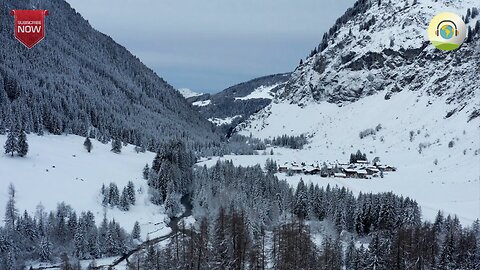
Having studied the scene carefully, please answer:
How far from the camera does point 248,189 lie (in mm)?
103750

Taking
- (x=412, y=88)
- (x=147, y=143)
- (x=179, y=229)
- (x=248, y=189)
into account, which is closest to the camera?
(x=179, y=229)

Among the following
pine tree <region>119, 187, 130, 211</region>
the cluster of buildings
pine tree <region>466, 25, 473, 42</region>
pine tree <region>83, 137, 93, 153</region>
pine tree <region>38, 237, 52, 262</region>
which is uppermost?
pine tree <region>466, 25, 473, 42</region>

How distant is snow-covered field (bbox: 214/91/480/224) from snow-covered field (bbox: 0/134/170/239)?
41.1 metres

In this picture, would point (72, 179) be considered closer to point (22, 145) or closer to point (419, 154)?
point (22, 145)

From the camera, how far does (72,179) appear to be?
99.5 metres

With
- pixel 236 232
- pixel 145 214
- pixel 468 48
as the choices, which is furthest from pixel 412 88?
pixel 236 232

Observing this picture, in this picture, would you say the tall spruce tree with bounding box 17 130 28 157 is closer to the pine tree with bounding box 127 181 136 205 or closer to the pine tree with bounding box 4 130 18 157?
the pine tree with bounding box 4 130 18 157

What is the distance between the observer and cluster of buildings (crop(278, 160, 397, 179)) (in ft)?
411

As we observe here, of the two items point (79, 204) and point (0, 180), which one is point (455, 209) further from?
point (0, 180)

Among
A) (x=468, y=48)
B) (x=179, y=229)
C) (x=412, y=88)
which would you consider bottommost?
(x=179, y=229)

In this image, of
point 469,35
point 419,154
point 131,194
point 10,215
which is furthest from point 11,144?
point 469,35

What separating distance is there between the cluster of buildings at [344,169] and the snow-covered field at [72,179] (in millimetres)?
46356

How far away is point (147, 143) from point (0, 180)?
92740 mm

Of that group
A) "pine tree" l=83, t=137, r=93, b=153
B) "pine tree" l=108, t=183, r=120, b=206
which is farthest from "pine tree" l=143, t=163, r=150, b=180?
"pine tree" l=108, t=183, r=120, b=206
